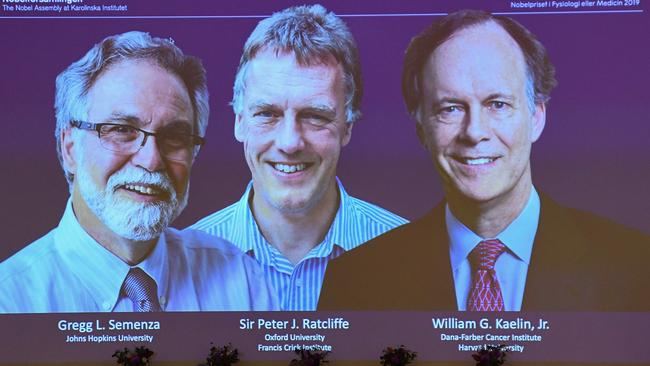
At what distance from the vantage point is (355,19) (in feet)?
17.9

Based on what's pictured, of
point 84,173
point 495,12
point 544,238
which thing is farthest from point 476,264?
point 84,173

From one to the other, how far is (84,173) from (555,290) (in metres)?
3.26

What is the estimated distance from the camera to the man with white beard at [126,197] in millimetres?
5344

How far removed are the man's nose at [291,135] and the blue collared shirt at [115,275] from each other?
795mm

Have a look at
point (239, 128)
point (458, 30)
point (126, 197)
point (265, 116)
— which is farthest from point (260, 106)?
point (458, 30)

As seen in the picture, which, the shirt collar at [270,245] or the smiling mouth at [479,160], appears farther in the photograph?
the shirt collar at [270,245]

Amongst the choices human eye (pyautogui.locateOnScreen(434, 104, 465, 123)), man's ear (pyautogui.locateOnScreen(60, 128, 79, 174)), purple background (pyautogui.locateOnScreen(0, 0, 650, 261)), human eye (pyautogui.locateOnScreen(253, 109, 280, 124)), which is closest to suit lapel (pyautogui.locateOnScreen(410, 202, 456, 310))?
purple background (pyautogui.locateOnScreen(0, 0, 650, 261))

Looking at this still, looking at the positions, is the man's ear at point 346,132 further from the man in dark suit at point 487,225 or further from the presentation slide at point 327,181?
the man in dark suit at point 487,225

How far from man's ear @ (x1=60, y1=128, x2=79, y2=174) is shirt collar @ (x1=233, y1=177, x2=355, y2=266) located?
1151mm

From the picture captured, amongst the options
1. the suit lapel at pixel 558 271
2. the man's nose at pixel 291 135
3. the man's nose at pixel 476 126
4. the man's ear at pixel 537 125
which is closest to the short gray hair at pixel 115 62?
the man's nose at pixel 291 135

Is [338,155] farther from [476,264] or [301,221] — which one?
[476,264]

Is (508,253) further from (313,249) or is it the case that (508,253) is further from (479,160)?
(313,249)

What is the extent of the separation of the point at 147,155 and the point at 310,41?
133 centimetres

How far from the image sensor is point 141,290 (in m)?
5.40
